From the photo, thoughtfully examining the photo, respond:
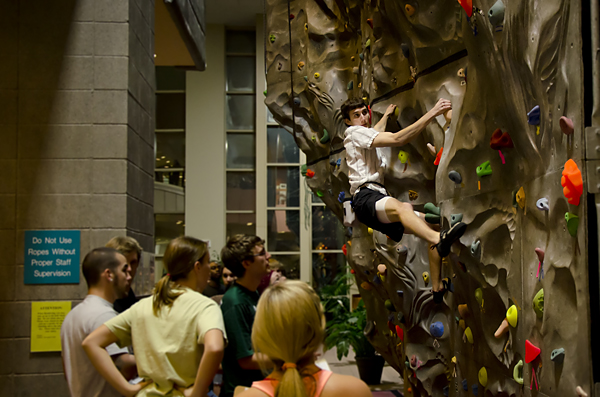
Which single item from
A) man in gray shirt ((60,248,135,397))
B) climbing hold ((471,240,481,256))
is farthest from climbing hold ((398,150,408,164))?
man in gray shirt ((60,248,135,397))

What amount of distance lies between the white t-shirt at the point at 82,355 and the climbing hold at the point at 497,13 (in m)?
2.29

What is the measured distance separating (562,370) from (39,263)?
14.1 feet

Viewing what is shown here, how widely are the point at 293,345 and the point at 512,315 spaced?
134 centimetres

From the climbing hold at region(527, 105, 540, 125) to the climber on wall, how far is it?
1.08 metres

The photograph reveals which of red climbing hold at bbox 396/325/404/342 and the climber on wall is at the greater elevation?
the climber on wall

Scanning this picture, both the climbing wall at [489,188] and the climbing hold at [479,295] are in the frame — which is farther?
the climbing hold at [479,295]

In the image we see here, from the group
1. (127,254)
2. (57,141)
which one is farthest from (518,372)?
(57,141)

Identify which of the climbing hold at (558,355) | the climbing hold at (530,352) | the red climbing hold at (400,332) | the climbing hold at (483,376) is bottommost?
the red climbing hold at (400,332)

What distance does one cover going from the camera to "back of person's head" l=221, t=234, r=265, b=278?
2834 mm

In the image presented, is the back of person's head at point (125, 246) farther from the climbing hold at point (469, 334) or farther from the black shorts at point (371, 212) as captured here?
the climbing hold at point (469, 334)

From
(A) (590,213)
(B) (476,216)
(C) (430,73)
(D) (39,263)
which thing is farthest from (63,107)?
(A) (590,213)

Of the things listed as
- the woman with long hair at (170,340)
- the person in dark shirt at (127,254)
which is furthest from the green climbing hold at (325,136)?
the woman with long hair at (170,340)

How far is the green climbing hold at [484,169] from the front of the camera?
2681 millimetres

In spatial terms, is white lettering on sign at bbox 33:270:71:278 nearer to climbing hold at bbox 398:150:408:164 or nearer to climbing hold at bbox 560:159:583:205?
climbing hold at bbox 398:150:408:164
